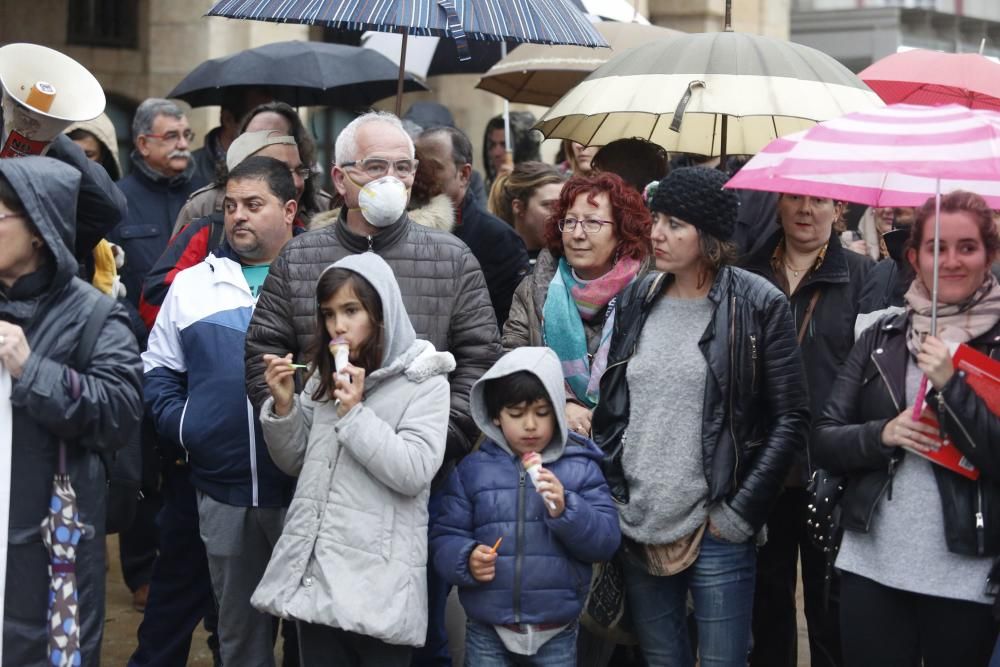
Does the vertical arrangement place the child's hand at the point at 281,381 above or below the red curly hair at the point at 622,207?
below

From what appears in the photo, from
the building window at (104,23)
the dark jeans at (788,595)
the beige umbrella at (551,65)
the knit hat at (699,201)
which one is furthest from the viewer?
the building window at (104,23)

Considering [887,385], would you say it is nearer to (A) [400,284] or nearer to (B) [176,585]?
(A) [400,284]

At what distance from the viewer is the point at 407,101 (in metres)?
14.4

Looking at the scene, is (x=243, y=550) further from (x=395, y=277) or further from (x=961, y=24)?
(x=961, y=24)

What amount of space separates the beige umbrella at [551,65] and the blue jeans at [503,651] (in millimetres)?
4098

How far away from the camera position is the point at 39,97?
16.5 feet

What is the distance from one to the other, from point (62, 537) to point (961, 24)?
2405 centimetres

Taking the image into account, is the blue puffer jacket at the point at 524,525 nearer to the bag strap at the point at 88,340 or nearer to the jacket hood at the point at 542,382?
the jacket hood at the point at 542,382

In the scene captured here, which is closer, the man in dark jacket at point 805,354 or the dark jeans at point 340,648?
the dark jeans at point 340,648

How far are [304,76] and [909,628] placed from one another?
4768mm

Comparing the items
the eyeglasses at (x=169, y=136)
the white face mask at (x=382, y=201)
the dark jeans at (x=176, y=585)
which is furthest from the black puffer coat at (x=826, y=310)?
the eyeglasses at (x=169, y=136)

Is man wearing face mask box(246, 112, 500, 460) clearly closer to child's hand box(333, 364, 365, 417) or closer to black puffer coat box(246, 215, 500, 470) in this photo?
black puffer coat box(246, 215, 500, 470)

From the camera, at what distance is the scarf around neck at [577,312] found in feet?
17.8

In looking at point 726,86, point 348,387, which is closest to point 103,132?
point 726,86
